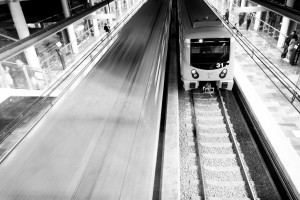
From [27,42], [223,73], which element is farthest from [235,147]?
[27,42]

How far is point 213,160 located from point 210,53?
3.14m

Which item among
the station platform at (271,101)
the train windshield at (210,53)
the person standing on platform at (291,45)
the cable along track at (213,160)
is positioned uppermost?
the train windshield at (210,53)

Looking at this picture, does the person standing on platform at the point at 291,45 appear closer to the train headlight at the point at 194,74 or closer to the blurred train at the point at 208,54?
the blurred train at the point at 208,54

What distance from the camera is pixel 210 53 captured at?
258 inches

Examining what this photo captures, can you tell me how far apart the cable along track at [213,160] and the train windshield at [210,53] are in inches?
49.6

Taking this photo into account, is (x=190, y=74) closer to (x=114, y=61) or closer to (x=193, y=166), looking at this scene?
Result: (x=114, y=61)

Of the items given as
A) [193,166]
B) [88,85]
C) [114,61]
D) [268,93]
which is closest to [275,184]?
[193,166]

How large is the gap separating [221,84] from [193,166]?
3.02m

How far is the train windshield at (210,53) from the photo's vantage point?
6.36m

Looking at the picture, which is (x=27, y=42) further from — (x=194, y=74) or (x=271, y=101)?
(x=271, y=101)

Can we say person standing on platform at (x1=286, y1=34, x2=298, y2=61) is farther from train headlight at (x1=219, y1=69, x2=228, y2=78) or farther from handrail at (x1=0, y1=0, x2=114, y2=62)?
handrail at (x1=0, y1=0, x2=114, y2=62)

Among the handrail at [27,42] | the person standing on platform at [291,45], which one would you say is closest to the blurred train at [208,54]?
the handrail at [27,42]

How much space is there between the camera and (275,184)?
4.32 metres

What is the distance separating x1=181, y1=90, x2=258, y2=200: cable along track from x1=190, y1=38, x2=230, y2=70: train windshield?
49.6 inches
